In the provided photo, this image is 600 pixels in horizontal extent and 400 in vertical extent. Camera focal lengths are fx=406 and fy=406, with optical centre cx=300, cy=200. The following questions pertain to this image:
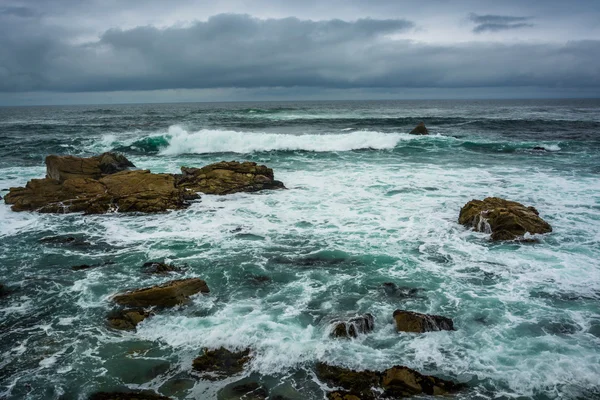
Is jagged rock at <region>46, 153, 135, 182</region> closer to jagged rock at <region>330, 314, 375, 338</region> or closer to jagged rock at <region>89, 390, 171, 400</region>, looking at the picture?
jagged rock at <region>89, 390, 171, 400</region>

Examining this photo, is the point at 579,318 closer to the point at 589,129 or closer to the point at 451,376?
the point at 451,376

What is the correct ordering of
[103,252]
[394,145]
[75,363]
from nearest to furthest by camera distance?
[75,363]
[103,252]
[394,145]

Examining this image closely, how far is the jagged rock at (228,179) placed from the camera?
17.2 m

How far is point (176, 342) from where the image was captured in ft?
23.2

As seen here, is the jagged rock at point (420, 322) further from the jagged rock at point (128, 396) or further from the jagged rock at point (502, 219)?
the jagged rock at point (502, 219)

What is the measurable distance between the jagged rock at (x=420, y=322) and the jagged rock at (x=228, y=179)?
1101 centimetres

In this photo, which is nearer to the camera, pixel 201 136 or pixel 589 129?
pixel 201 136

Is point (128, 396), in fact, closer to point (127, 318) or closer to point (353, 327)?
point (127, 318)

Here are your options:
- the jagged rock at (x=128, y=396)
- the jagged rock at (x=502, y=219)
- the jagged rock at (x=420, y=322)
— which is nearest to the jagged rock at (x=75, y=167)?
the jagged rock at (x=128, y=396)

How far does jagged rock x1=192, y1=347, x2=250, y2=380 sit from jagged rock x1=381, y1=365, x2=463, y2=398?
7.44 feet

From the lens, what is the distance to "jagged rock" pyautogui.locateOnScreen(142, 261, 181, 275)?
32.0ft

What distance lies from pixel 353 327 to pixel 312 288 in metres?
1.90

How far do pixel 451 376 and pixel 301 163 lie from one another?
19.6 metres

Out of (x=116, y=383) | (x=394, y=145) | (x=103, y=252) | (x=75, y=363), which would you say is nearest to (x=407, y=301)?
(x=116, y=383)
